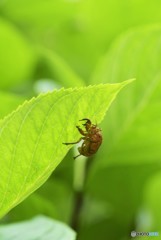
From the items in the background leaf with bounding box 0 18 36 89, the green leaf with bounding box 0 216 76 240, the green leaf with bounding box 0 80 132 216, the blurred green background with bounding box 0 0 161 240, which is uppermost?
the background leaf with bounding box 0 18 36 89

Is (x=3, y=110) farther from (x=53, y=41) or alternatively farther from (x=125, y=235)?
(x=53, y=41)

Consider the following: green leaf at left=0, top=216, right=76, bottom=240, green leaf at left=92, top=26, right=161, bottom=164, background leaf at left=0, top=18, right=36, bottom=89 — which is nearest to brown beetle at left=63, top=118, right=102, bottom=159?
green leaf at left=0, top=216, right=76, bottom=240

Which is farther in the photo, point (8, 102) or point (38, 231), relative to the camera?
point (8, 102)

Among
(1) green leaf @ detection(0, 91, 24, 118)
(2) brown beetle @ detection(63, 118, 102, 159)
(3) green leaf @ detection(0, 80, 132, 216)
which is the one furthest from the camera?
(1) green leaf @ detection(0, 91, 24, 118)

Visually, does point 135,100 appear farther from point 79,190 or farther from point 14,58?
point 14,58

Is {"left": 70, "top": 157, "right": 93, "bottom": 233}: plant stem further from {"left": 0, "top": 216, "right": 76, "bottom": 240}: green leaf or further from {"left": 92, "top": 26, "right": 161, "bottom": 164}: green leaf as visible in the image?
{"left": 0, "top": 216, "right": 76, "bottom": 240}: green leaf

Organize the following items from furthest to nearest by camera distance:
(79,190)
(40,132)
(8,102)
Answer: (79,190) < (8,102) < (40,132)

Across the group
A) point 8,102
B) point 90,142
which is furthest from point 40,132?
point 8,102
